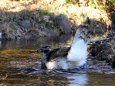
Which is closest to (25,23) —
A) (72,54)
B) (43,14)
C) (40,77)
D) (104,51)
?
(43,14)

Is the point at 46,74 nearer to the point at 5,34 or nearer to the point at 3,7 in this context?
the point at 5,34

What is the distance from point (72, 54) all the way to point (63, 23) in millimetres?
23727

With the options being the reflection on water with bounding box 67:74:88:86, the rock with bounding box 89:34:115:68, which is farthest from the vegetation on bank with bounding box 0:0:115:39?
the reflection on water with bounding box 67:74:88:86

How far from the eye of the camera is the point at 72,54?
1403cm

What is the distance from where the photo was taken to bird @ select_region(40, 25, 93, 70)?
1407 cm

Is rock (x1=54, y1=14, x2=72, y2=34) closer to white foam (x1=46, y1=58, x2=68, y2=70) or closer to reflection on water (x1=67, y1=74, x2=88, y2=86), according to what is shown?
white foam (x1=46, y1=58, x2=68, y2=70)

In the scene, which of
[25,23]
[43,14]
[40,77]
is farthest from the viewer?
[43,14]

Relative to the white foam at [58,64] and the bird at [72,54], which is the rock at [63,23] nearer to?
the bird at [72,54]

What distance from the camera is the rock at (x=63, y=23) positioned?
37.5 m

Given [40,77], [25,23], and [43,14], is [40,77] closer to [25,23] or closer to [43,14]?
[25,23]

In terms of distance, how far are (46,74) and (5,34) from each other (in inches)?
722

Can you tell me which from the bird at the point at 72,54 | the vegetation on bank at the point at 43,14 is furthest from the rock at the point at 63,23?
the bird at the point at 72,54

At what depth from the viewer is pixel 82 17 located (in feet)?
133

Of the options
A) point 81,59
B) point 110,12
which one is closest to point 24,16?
point 110,12
